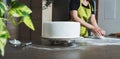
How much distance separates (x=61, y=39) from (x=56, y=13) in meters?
2.21

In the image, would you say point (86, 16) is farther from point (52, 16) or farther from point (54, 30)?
point (54, 30)

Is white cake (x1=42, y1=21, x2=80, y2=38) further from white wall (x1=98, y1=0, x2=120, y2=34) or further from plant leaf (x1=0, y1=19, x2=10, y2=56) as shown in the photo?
white wall (x1=98, y1=0, x2=120, y2=34)

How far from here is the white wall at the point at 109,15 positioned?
4242 millimetres

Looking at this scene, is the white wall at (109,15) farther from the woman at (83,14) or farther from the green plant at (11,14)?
the green plant at (11,14)

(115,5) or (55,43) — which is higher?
(115,5)

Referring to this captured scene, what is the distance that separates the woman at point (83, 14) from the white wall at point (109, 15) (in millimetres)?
1952

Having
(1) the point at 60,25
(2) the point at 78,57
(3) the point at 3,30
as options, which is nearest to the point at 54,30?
(1) the point at 60,25

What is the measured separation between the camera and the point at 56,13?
3191mm

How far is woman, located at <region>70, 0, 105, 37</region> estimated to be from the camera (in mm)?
1930

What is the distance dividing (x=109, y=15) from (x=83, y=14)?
2.25 meters

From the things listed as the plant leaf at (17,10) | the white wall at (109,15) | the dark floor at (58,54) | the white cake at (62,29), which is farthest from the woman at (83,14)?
the white wall at (109,15)

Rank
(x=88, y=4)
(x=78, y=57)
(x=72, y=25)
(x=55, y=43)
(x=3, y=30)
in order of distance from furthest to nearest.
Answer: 1. (x=88, y=4)
2. (x=55, y=43)
3. (x=72, y=25)
4. (x=78, y=57)
5. (x=3, y=30)

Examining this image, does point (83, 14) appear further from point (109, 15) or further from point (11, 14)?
point (109, 15)

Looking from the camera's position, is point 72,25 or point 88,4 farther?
point 88,4
